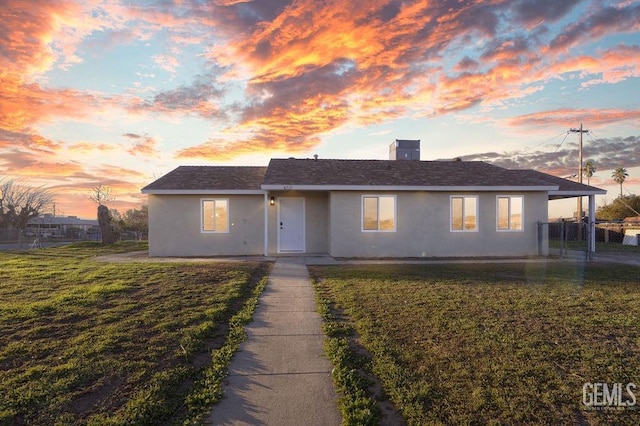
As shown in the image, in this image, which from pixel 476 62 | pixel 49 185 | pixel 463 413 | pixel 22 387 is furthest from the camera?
pixel 49 185

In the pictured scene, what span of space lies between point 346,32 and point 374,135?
23.3 ft

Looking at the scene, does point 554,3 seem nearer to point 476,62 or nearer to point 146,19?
point 476,62

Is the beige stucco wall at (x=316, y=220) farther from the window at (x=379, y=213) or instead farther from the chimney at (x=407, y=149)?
the chimney at (x=407, y=149)

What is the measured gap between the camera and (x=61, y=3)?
908 cm

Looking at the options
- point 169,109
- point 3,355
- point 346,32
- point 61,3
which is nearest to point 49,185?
point 169,109

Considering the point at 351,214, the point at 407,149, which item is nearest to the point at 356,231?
the point at 351,214

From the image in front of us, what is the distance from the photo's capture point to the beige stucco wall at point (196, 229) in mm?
13828

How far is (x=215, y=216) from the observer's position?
553 inches

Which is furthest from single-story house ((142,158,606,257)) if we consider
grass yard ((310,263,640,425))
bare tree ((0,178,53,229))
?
bare tree ((0,178,53,229))

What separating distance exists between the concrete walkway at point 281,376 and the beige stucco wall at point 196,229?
8338mm

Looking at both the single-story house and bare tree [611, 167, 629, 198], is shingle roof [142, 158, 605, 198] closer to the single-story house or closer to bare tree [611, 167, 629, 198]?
the single-story house

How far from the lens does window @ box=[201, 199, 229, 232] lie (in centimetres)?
1400

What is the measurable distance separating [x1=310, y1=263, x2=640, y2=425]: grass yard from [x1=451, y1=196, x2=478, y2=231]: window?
17.5ft

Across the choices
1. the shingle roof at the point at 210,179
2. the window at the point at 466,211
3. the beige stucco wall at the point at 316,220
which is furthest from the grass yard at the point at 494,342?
the shingle roof at the point at 210,179
